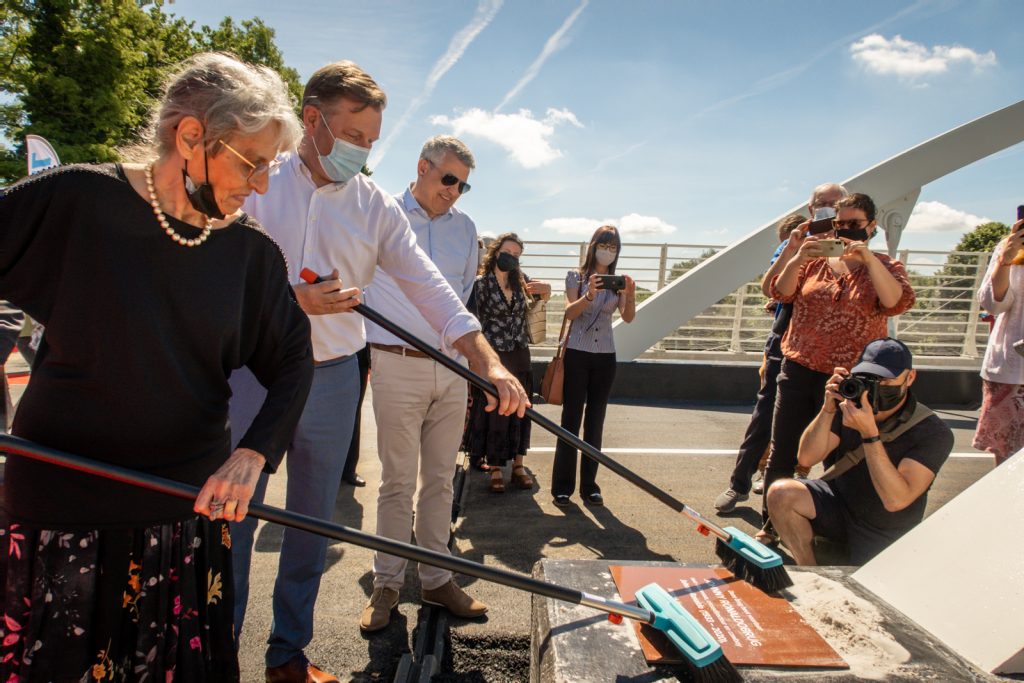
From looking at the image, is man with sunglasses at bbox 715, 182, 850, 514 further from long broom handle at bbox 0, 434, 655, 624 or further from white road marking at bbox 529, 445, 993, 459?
long broom handle at bbox 0, 434, 655, 624

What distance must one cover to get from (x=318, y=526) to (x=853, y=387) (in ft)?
8.13

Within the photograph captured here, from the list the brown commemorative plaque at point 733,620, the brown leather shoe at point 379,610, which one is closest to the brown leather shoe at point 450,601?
the brown leather shoe at point 379,610

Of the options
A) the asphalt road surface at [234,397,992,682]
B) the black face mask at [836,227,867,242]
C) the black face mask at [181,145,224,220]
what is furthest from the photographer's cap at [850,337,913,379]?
the black face mask at [181,145,224,220]

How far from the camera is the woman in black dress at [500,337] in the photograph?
470 cm

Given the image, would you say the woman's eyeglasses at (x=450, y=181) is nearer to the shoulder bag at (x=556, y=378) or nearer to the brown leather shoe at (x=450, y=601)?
the shoulder bag at (x=556, y=378)

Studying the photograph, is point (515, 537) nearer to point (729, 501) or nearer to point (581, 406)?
point (581, 406)

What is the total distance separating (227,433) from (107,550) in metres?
0.37

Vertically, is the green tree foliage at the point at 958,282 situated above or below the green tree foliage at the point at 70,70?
below

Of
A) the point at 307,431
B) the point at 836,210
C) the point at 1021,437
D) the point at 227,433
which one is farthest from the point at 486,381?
the point at 1021,437

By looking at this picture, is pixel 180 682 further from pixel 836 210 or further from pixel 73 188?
pixel 836 210

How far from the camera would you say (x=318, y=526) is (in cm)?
150

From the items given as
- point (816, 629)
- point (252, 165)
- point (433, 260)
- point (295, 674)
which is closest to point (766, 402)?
point (816, 629)

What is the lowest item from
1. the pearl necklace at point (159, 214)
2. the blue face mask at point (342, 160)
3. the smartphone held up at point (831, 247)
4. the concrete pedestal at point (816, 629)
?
the concrete pedestal at point (816, 629)

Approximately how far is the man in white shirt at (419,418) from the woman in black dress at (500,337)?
67.2 inches
